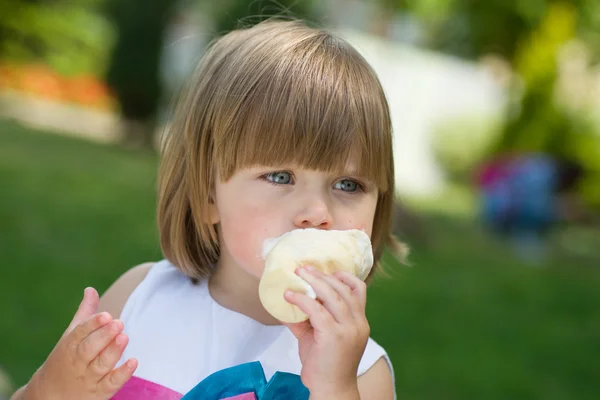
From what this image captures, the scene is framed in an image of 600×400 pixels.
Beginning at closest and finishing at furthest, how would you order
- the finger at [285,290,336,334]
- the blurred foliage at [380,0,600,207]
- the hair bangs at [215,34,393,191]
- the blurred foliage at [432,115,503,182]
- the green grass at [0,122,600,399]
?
the finger at [285,290,336,334]
the hair bangs at [215,34,393,191]
the green grass at [0,122,600,399]
the blurred foliage at [380,0,600,207]
the blurred foliage at [432,115,503,182]

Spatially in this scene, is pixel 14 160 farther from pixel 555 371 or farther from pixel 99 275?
pixel 555 371

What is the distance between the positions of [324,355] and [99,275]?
4.35 m

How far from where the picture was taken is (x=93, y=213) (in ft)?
24.5

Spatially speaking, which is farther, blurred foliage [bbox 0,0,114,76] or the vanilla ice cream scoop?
A: blurred foliage [bbox 0,0,114,76]

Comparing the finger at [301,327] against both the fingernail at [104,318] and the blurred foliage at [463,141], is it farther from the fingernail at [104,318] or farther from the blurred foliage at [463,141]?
the blurred foliage at [463,141]

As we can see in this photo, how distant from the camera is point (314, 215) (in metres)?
1.81

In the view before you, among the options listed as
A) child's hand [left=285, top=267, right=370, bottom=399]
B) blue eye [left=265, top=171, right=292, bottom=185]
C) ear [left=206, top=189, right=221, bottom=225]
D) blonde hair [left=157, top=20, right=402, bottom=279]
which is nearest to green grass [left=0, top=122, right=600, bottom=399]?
blonde hair [left=157, top=20, right=402, bottom=279]

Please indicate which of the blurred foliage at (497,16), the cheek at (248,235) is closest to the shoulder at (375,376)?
the cheek at (248,235)

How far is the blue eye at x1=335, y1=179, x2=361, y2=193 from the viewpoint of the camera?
6.29 ft

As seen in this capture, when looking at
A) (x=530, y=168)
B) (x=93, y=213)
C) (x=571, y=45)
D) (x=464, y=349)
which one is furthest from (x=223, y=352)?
(x=571, y=45)

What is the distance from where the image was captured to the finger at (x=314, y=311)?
5.38 ft

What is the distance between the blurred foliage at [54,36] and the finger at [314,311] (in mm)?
18529

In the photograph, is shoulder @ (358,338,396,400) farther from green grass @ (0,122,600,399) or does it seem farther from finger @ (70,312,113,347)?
green grass @ (0,122,600,399)

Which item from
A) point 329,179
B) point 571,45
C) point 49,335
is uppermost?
point 329,179
